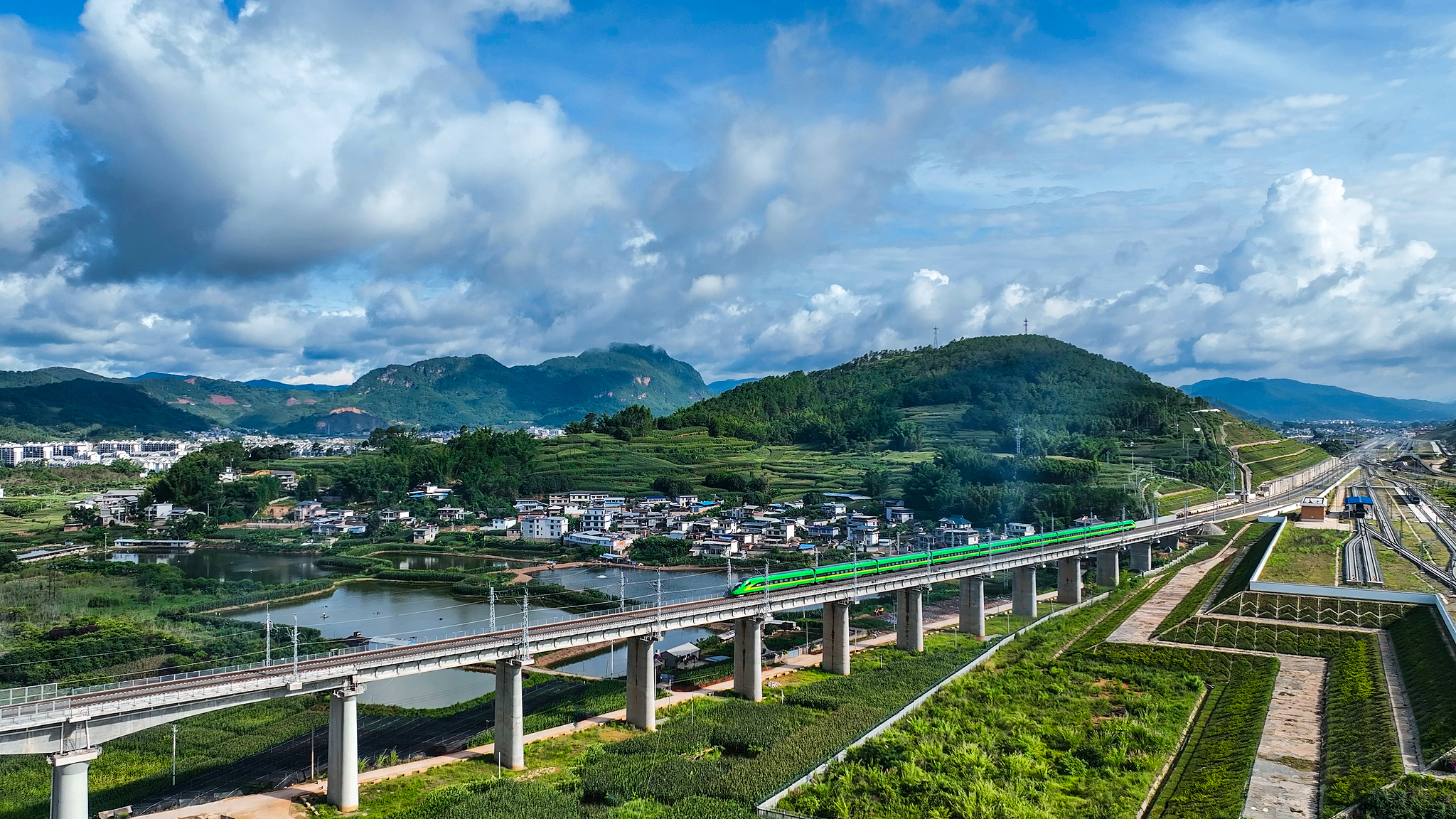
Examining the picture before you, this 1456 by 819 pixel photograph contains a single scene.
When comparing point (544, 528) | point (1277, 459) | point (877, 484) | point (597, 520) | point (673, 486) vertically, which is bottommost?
point (544, 528)

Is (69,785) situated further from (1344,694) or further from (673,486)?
(673,486)

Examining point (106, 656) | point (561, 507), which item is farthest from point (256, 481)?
point (106, 656)

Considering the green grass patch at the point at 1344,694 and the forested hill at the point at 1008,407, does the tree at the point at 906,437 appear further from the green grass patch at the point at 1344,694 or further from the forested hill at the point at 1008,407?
the green grass patch at the point at 1344,694

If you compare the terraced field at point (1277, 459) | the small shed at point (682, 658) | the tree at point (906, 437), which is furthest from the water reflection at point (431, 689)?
the terraced field at point (1277, 459)

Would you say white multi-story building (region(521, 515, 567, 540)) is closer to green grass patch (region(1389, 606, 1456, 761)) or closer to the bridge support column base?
the bridge support column base

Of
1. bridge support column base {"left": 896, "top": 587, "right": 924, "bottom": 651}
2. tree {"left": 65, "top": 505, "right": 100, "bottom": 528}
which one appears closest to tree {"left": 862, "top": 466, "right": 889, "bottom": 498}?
bridge support column base {"left": 896, "top": 587, "right": 924, "bottom": 651}

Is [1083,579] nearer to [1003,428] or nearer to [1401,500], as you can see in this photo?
[1401,500]

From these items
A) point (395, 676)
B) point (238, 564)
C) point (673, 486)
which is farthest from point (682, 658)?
point (673, 486)
